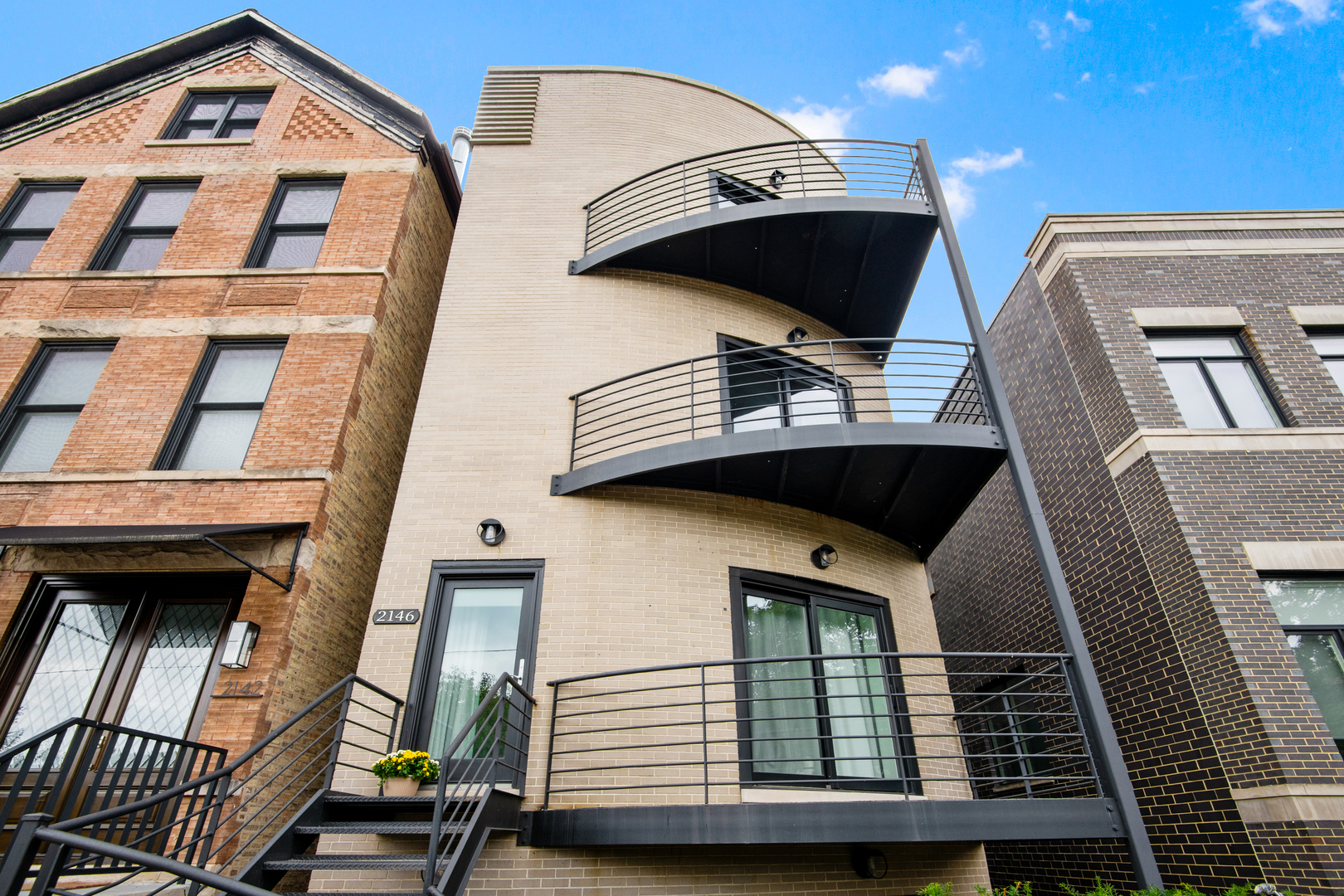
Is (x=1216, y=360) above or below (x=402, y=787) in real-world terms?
above

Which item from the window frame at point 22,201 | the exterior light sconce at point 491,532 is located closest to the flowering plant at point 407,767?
the exterior light sconce at point 491,532

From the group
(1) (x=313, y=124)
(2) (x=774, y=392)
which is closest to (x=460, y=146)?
(1) (x=313, y=124)

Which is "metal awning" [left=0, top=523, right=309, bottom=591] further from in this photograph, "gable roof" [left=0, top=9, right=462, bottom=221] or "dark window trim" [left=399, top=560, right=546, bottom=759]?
"gable roof" [left=0, top=9, right=462, bottom=221]

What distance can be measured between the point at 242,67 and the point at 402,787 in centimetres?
1180

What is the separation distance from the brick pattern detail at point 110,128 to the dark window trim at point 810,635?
37.9 feet

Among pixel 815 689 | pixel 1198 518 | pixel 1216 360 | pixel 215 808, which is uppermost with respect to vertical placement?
pixel 1216 360

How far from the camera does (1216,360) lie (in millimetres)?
9445

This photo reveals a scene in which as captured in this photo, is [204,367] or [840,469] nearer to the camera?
[840,469]

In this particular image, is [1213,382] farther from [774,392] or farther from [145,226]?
[145,226]

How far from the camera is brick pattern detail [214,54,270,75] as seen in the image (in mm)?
11977

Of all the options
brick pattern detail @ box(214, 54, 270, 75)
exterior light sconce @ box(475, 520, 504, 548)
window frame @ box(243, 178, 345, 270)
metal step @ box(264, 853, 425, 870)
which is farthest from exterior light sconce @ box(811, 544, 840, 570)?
brick pattern detail @ box(214, 54, 270, 75)

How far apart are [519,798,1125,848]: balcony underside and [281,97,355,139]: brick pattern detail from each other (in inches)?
397

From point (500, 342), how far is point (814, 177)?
611 cm

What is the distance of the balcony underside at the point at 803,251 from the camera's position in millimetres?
9117
